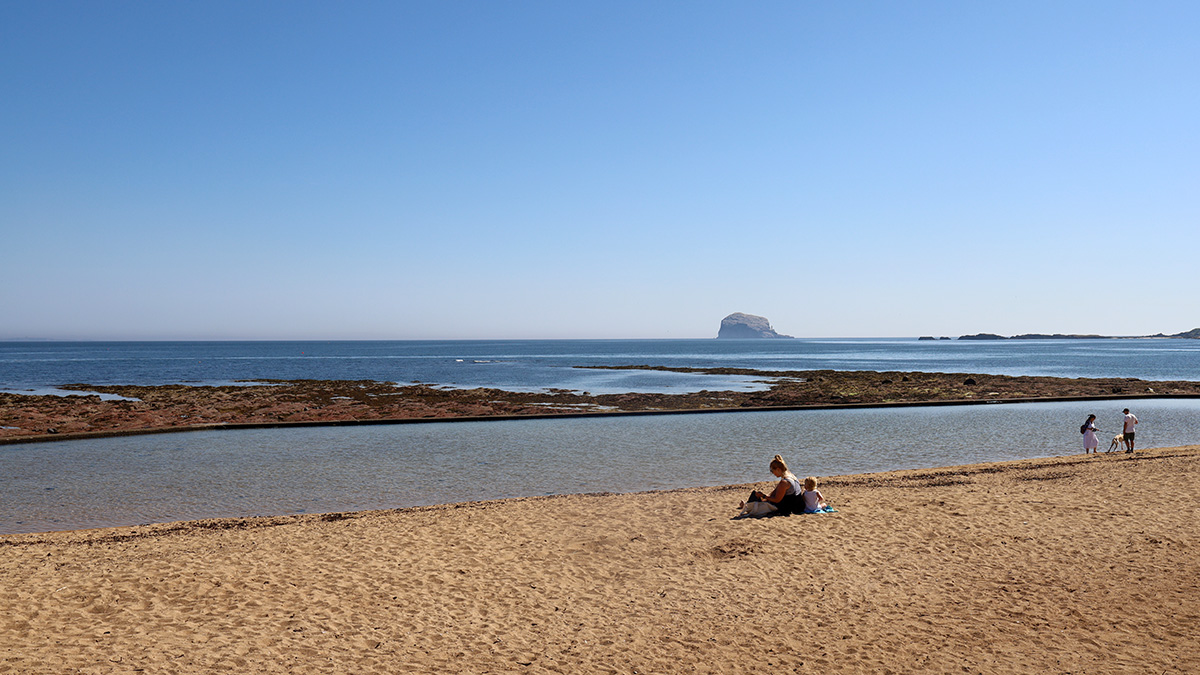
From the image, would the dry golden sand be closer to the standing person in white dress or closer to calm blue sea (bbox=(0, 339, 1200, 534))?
calm blue sea (bbox=(0, 339, 1200, 534))

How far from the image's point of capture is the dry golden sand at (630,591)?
23.6ft

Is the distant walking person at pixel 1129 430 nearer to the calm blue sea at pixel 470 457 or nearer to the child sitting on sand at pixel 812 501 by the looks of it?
the calm blue sea at pixel 470 457

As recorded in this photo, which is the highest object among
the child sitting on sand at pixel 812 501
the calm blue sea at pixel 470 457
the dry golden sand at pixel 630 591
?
the child sitting on sand at pixel 812 501

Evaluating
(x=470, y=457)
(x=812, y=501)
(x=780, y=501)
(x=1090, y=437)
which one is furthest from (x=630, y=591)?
(x=1090, y=437)

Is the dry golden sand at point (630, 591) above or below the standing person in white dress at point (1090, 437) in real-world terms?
below

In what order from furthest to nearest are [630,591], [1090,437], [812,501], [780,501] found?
[1090,437]
[812,501]
[780,501]
[630,591]

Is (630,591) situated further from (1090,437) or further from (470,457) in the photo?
(1090,437)

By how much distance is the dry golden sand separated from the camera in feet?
23.6

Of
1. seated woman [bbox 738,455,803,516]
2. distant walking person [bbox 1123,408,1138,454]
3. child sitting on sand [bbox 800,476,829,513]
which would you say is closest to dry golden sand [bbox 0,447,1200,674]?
child sitting on sand [bbox 800,476,829,513]

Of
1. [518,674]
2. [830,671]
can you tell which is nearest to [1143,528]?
[830,671]

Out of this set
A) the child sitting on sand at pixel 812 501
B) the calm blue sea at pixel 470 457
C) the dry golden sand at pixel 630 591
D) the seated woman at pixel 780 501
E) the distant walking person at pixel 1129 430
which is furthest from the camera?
the distant walking person at pixel 1129 430

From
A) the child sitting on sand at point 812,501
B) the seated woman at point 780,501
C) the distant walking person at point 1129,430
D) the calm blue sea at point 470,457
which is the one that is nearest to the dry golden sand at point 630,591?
the child sitting on sand at point 812,501

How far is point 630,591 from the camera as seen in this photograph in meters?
9.30

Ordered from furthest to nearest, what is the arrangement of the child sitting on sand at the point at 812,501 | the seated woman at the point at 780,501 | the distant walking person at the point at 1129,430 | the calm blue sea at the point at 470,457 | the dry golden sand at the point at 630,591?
the distant walking person at the point at 1129,430 < the calm blue sea at the point at 470,457 < the child sitting on sand at the point at 812,501 < the seated woman at the point at 780,501 < the dry golden sand at the point at 630,591
